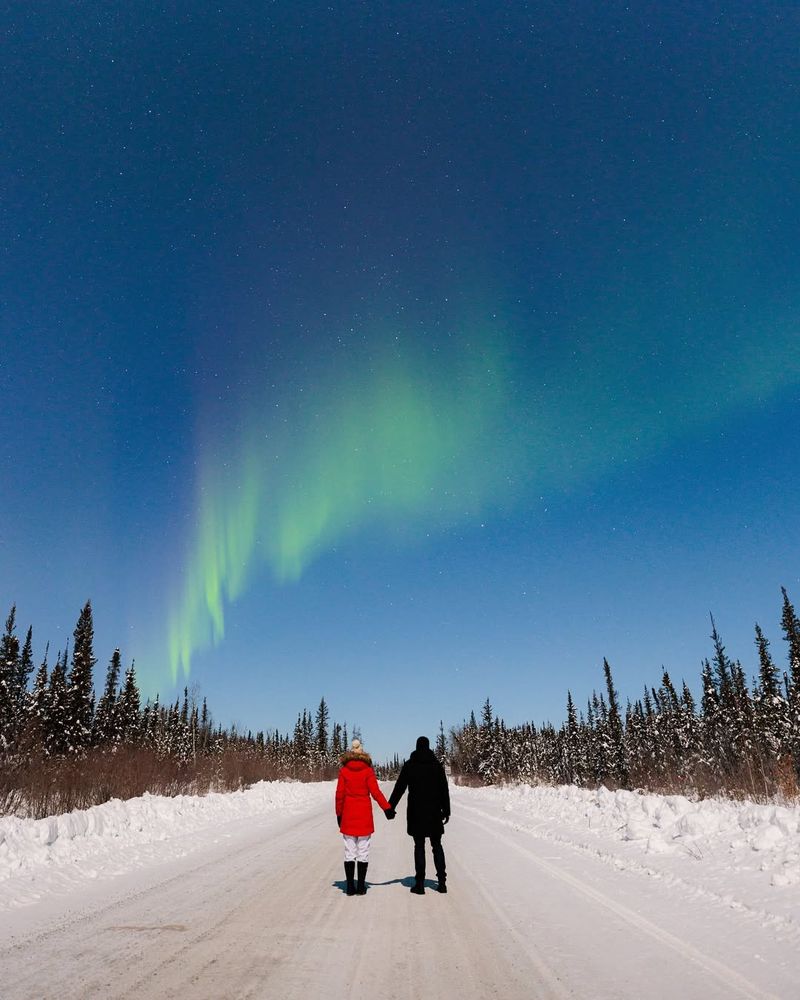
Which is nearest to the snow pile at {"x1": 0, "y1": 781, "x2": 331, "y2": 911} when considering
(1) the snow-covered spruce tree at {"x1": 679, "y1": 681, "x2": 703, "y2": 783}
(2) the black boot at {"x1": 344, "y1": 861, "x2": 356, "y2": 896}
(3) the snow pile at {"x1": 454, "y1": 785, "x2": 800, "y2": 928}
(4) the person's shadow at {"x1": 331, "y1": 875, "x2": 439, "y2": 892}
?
(4) the person's shadow at {"x1": 331, "y1": 875, "x2": 439, "y2": 892}

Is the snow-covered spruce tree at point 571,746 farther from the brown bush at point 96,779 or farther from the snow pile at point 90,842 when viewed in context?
the snow pile at point 90,842

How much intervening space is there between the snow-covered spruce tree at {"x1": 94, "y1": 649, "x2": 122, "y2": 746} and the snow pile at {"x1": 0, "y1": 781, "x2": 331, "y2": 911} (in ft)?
168

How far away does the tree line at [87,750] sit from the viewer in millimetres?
13242

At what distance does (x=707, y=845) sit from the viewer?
30.5ft

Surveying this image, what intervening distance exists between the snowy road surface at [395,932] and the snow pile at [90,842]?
0.29 feet

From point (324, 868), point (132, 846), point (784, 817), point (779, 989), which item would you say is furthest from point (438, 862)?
point (132, 846)

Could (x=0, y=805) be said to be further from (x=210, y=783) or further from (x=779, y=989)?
(x=210, y=783)

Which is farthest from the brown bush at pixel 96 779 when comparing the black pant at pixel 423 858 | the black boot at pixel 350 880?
the black pant at pixel 423 858

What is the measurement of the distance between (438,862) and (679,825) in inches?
214

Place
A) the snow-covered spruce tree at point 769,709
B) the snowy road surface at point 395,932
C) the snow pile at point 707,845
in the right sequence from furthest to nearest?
the snow-covered spruce tree at point 769,709, the snow pile at point 707,845, the snowy road surface at point 395,932

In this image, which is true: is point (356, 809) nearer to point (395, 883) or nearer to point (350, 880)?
point (350, 880)

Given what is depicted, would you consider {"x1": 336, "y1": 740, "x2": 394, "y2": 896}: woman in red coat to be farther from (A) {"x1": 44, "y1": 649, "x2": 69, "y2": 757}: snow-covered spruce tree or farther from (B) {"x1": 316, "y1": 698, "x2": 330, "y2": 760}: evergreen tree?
(B) {"x1": 316, "y1": 698, "x2": 330, "y2": 760}: evergreen tree

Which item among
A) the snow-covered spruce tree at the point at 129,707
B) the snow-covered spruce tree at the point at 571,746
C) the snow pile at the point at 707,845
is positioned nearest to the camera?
the snow pile at the point at 707,845

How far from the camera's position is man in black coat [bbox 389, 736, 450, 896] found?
800 centimetres
